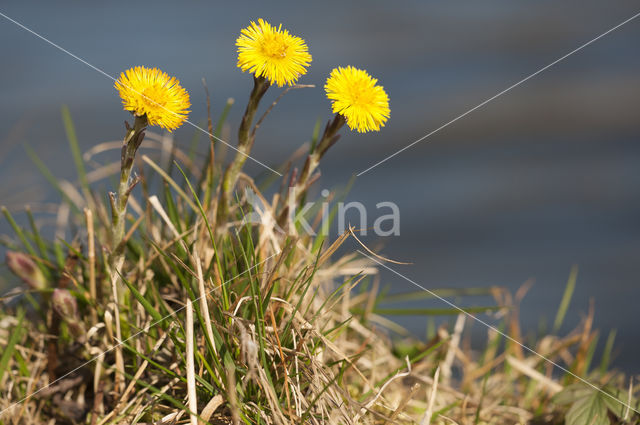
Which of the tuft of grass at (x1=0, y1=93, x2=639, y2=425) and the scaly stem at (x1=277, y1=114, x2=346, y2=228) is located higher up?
the scaly stem at (x1=277, y1=114, x2=346, y2=228)

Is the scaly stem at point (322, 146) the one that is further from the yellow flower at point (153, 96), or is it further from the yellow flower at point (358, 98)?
the yellow flower at point (153, 96)

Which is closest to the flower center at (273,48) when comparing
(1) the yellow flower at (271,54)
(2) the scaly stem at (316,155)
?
(1) the yellow flower at (271,54)

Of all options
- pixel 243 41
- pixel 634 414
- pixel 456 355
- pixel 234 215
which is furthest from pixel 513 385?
pixel 243 41

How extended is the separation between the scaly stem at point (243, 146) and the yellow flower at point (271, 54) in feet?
0.18

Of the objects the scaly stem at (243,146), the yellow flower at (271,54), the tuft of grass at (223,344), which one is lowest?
the tuft of grass at (223,344)

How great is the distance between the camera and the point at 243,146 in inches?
52.7

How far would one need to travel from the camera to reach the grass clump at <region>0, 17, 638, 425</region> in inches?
44.9

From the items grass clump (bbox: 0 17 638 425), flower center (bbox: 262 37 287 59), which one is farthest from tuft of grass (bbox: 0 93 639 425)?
flower center (bbox: 262 37 287 59)

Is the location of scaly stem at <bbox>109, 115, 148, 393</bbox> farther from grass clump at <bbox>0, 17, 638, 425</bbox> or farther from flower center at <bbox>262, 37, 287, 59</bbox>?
flower center at <bbox>262, 37, 287, 59</bbox>

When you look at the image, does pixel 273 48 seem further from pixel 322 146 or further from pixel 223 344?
pixel 223 344

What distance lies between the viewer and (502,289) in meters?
2.19

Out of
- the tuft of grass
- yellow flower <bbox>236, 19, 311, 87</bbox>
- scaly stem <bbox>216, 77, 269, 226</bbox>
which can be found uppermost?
yellow flower <bbox>236, 19, 311, 87</bbox>

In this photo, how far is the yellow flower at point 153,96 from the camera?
1.07 metres

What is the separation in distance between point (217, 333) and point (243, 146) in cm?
45
